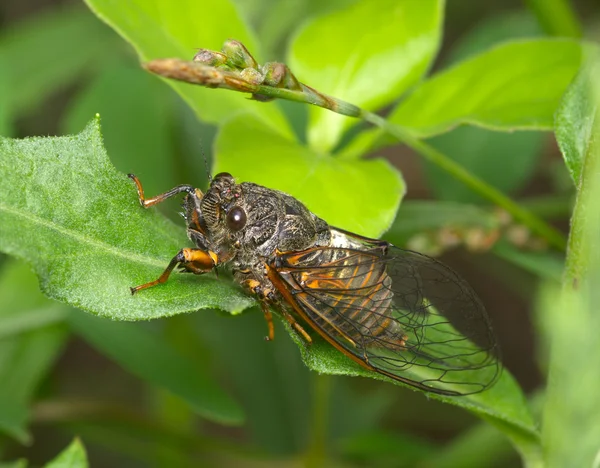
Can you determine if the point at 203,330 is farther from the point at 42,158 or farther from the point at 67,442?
the point at 42,158

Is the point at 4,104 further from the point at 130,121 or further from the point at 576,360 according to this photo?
the point at 576,360

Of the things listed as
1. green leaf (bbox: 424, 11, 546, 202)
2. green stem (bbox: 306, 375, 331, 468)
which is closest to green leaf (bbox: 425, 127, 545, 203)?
green leaf (bbox: 424, 11, 546, 202)

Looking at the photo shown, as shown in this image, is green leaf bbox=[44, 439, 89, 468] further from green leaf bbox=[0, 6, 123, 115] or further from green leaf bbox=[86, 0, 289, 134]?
green leaf bbox=[0, 6, 123, 115]

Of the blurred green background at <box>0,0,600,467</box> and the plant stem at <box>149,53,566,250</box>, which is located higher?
the plant stem at <box>149,53,566,250</box>

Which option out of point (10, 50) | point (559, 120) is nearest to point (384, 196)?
point (559, 120)

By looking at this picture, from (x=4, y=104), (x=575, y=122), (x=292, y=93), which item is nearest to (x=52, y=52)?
(x=4, y=104)
